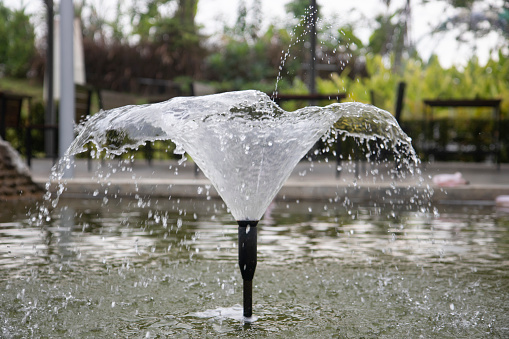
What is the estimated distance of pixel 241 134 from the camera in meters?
3.11

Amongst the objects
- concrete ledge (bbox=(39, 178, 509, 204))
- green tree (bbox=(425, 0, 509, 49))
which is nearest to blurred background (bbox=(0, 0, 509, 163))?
green tree (bbox=(425, 0, 509, 49))

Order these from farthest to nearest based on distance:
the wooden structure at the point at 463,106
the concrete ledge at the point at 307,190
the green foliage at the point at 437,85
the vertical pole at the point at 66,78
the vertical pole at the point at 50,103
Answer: the green foliage at the point at 437,85 → the vertical pole at the point at 50,103 → the wooden structure at the point at 463,106 → the vertical pole at the point at 66,78 → the concrete ledge at the point at 307,190

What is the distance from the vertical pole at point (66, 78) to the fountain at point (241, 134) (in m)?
5.23

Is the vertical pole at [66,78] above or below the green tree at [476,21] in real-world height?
below

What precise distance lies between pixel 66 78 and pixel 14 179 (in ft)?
4.45

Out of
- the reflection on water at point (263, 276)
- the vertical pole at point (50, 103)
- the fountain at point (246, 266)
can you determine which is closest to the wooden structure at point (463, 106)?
the reflection on water at point (263, 276)

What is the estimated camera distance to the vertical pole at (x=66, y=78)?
8.31 meters

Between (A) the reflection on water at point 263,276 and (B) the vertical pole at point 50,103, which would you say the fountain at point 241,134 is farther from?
(B) the vertical pole at point 50,103

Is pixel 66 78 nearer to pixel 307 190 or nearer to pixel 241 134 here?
pixel 307 190

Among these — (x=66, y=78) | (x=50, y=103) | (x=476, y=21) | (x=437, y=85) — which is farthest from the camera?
(x=476, y=21)

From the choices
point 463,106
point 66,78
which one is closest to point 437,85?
point 463,106

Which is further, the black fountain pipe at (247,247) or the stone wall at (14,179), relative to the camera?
the stone wall at (14,179)

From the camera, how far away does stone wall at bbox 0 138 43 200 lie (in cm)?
798

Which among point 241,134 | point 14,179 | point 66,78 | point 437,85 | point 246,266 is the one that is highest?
point 437,85
